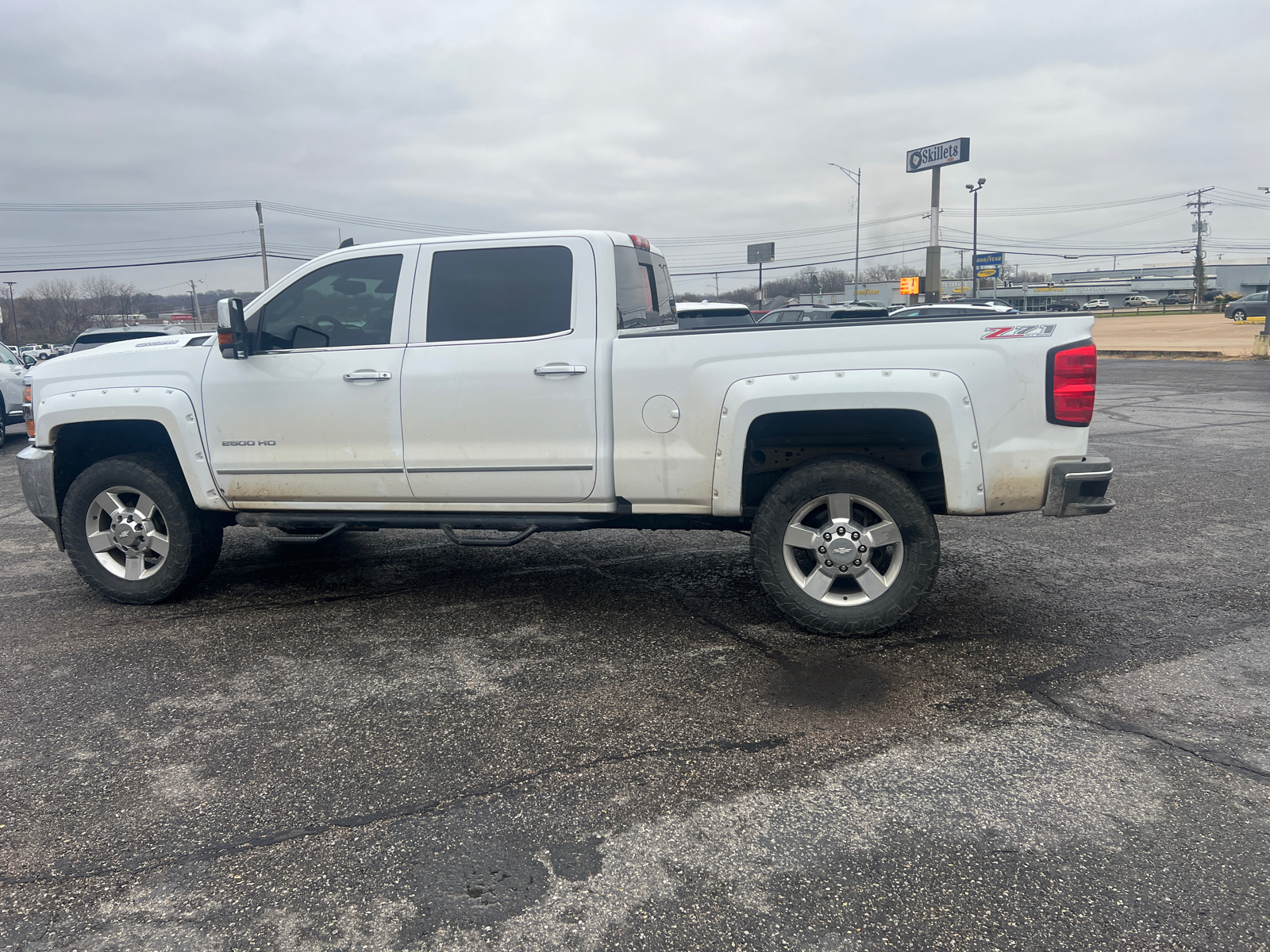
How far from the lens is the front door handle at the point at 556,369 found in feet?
15.3

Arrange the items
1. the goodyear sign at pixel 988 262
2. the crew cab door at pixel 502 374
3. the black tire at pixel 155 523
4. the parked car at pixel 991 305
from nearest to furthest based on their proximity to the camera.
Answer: the parked car at pixel 991 305 < the crew cab door at pixel 502 374 < the black tire at pixel 155 523 < the goodyear sign at pixel 988 262

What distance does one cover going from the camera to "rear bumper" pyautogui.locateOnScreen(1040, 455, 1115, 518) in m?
4.22

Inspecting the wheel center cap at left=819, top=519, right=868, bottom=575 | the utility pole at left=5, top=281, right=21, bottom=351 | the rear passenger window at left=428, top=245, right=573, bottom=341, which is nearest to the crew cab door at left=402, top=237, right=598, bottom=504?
the rear passenger window at left=428, top=245, right=573, bottom=341

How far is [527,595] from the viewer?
18.2 ft

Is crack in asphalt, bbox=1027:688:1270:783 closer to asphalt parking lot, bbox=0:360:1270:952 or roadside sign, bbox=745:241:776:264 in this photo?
asphalt parking lot, bbox=0:360:1270:952

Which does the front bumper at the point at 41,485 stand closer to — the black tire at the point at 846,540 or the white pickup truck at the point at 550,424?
the white pickup truck at the point at 550,424

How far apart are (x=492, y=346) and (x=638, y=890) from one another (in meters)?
2.97

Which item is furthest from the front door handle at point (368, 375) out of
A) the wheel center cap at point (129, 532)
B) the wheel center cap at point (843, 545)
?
the wheel center cap at point (843, 545)

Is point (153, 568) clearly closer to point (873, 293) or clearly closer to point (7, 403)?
point (7, 403)

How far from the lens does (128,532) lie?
532 centimetres

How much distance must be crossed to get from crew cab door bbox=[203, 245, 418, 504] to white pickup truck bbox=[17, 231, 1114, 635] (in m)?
0.01

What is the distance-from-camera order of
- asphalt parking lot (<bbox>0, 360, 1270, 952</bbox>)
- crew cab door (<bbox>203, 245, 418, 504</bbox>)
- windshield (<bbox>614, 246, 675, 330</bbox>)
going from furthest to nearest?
windshield (<bbox>614, 246, 675, 330</bbox>) < crew cab door (<bbox>203, 245, 418, 504</bbox>) < asphalt parking lot (<bbox>0, 360, 1270, 952</bbox>)

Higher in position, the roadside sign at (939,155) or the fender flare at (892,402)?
the roadside sign at (939,155)

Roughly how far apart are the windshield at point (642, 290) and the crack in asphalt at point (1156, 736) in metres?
2.76
